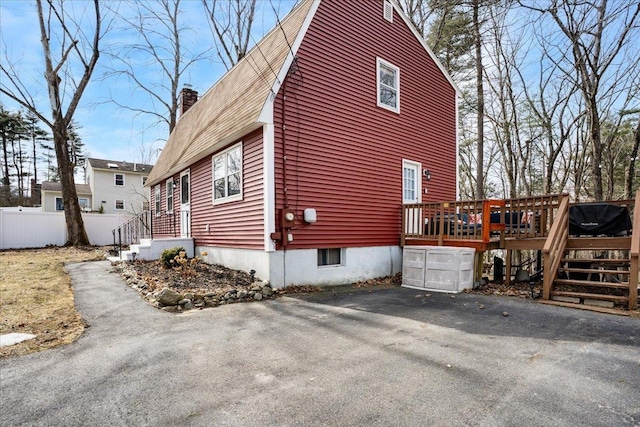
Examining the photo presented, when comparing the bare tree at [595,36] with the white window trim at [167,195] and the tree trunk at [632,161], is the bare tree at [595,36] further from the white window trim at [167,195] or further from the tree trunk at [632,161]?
the white window trim at [167,195]

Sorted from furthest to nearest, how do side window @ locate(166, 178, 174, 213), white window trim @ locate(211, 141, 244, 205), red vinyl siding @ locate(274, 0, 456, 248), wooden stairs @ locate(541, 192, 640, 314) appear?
side window @ locate(166, 178, 174, 213), white window trim @ locate(211, 141, 244, 205), red vinyl siding @ locate(274, 0, 456, 248), wooden stairs @ locate(541, 192, 640, 314)

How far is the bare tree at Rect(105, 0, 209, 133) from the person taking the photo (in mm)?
14648

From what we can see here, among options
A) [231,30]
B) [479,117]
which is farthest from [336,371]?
[231,30]

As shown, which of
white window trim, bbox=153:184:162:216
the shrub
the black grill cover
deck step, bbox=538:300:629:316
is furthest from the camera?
white window trim, bbox=153:184:162:216

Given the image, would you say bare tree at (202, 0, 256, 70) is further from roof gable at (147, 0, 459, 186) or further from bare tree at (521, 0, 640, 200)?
bare tree at (521, 0, 640, 200)

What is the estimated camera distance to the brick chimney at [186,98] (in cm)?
1636

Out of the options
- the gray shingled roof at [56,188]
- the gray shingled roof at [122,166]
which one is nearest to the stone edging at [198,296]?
the gray shingled roof at [122,166]

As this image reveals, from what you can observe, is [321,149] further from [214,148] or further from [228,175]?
[214,148]

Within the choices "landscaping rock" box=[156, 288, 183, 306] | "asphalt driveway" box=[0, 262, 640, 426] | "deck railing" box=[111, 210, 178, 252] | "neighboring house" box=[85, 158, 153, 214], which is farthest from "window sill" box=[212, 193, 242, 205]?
"neighboring house" box=[85, 158, 153, 214]

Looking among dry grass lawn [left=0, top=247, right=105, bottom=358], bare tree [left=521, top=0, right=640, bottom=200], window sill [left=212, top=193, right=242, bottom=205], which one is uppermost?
bare tree [left=521, top=0, right=640, bottom=200]

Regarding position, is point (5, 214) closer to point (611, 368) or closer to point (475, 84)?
point (611, 368)

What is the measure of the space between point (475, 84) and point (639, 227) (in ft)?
39.0

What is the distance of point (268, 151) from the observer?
689cm

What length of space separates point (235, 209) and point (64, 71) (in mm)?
13853
